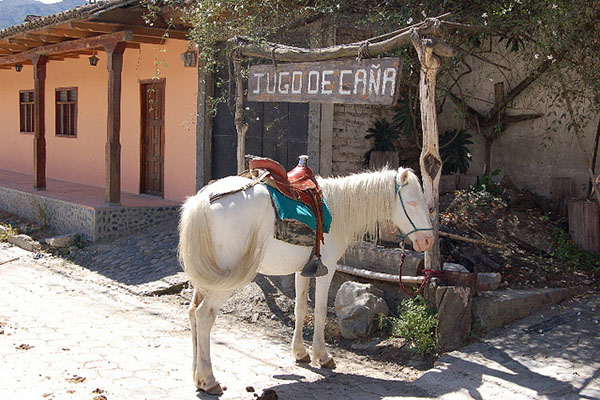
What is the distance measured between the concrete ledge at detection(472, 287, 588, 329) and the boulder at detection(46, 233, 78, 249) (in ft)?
22.2

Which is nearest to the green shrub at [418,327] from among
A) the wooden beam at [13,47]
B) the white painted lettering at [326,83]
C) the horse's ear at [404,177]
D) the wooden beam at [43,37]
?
the horse's ear at [404,177]

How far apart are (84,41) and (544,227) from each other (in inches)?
313

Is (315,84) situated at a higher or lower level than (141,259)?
higher

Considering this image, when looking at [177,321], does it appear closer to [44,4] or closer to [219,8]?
[219,8]

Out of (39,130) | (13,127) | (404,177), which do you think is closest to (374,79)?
(404,177)

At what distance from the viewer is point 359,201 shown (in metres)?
4.82

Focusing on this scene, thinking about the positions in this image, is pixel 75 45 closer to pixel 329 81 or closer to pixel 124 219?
pixel 124 219

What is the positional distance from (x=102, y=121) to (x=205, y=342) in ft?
33.0

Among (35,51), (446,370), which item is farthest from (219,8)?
(35,51)

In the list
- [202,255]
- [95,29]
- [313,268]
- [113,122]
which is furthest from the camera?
[113,122]

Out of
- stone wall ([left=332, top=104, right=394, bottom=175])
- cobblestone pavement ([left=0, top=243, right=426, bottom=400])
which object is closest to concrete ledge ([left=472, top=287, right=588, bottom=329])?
cobblestone pavement ([left=0, top=243, right=426, bottom=400])

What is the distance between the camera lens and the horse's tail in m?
4.11

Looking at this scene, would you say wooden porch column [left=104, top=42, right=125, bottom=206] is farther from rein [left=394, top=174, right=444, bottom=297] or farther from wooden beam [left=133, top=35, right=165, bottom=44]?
rein [left=394, top=174, right=444, bottom=297]

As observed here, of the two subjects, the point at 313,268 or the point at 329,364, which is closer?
the point at 313,268
